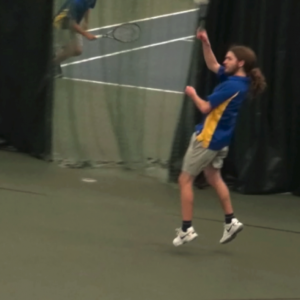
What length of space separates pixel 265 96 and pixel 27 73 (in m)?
2.09

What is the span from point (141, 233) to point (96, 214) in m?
0.41

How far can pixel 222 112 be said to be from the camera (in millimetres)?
3758

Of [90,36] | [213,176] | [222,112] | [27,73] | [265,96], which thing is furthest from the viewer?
[27,73]

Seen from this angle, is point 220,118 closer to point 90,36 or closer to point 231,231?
point 231,231

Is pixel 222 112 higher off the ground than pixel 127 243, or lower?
higher

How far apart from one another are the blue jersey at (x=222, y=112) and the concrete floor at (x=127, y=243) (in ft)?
2.26

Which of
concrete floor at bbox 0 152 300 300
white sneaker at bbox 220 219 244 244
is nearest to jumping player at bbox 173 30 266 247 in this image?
white sneaker at bbox 220 219 244 244

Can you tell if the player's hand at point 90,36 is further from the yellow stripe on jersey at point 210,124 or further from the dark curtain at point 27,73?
the yellow stripe on jersey at point 210,124

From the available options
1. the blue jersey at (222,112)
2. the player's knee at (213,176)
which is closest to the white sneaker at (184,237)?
the player's knee at (213,176)

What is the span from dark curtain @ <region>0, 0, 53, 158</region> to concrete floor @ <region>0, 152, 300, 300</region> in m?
0.50

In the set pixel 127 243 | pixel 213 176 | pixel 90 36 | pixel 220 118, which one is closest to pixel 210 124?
pixel 220 118

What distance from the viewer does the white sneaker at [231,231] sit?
3908 mm

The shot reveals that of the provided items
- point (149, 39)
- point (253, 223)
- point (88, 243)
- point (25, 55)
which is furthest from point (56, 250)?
point (25, 55)

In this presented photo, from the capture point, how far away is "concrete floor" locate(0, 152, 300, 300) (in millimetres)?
3330
